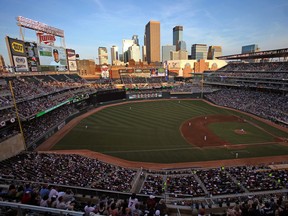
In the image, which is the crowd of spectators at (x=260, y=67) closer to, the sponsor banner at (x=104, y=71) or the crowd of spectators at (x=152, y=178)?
the crowd of spectators at (x=152, y=178)

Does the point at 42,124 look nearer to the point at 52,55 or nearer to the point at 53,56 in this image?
the point at 52,55

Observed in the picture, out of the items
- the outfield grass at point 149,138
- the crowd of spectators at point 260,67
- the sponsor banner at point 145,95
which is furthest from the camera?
the sponsor banner at point 145,95

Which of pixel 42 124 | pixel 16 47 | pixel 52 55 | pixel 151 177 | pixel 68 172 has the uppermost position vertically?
pixel 16 47

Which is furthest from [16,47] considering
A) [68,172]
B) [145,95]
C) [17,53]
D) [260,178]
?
[260,178]

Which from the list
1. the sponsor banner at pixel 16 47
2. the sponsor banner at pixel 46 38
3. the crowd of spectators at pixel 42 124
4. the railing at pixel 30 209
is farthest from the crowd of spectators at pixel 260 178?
the sponsor banner at pixel 46 38

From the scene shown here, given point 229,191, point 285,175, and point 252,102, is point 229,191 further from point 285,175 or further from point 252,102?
point 252,102

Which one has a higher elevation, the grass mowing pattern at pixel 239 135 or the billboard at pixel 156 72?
the billboard at pixel 156 72
